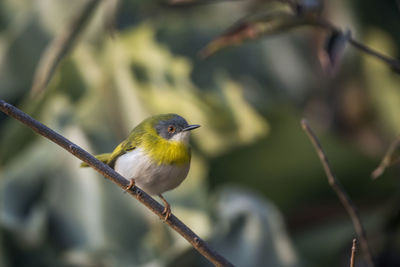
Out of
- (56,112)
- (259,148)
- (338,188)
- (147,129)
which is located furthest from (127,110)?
(338,188)

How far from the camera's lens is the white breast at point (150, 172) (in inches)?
42.5

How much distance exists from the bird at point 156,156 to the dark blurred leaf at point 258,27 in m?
0.23

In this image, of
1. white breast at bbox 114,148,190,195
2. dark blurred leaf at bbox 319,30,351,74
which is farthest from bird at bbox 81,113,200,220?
dark blurred leaf at bbox 319,30,351,74

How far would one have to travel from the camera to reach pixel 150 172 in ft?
3.64

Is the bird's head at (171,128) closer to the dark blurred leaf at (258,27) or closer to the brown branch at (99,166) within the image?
the dark blurred leaf at (258,27)

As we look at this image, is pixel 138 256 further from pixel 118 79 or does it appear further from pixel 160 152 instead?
pixel 160 152

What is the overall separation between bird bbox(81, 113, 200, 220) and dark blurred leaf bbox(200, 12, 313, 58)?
23 cm

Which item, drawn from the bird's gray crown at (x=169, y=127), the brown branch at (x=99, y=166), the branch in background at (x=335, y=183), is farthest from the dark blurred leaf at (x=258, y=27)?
the brown branch at (x=99, y=166)

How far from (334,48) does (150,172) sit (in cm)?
45

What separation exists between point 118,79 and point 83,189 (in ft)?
1.80

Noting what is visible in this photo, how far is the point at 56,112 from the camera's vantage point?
2549 millimetres

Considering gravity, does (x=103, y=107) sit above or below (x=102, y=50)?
below

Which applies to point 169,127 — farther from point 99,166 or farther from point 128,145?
point 99,166

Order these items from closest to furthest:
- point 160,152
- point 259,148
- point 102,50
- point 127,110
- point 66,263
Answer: point 160,152, point 66,263, point 259,148, point 127,110, point 102,50
